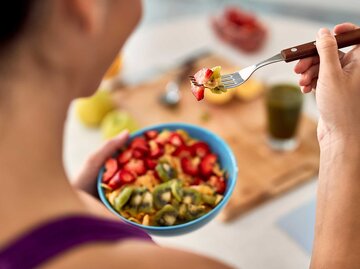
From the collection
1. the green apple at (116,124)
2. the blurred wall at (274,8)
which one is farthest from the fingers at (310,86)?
the blurred wall at (274,8)

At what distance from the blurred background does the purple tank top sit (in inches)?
20.8

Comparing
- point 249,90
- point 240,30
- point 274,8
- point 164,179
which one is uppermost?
point 274,8

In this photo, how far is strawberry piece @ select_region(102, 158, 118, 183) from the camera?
84cm

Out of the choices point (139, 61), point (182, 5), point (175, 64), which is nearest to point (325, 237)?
point (175, 64)

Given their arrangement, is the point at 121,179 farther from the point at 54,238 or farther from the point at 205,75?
the point at 54,238

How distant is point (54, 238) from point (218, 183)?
1.51 feet

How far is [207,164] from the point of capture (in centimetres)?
89

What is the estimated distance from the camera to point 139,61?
5.24 ft

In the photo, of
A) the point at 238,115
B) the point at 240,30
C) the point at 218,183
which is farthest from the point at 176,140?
the point at 240,30

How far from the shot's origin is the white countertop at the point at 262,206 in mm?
936

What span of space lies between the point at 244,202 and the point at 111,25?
2.04 ft

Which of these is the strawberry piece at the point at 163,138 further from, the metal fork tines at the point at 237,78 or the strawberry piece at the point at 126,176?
the metal fork tines at the point at 237,78

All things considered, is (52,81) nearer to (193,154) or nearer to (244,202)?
(193,154)

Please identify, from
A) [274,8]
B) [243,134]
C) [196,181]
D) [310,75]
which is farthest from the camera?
[274,8]
